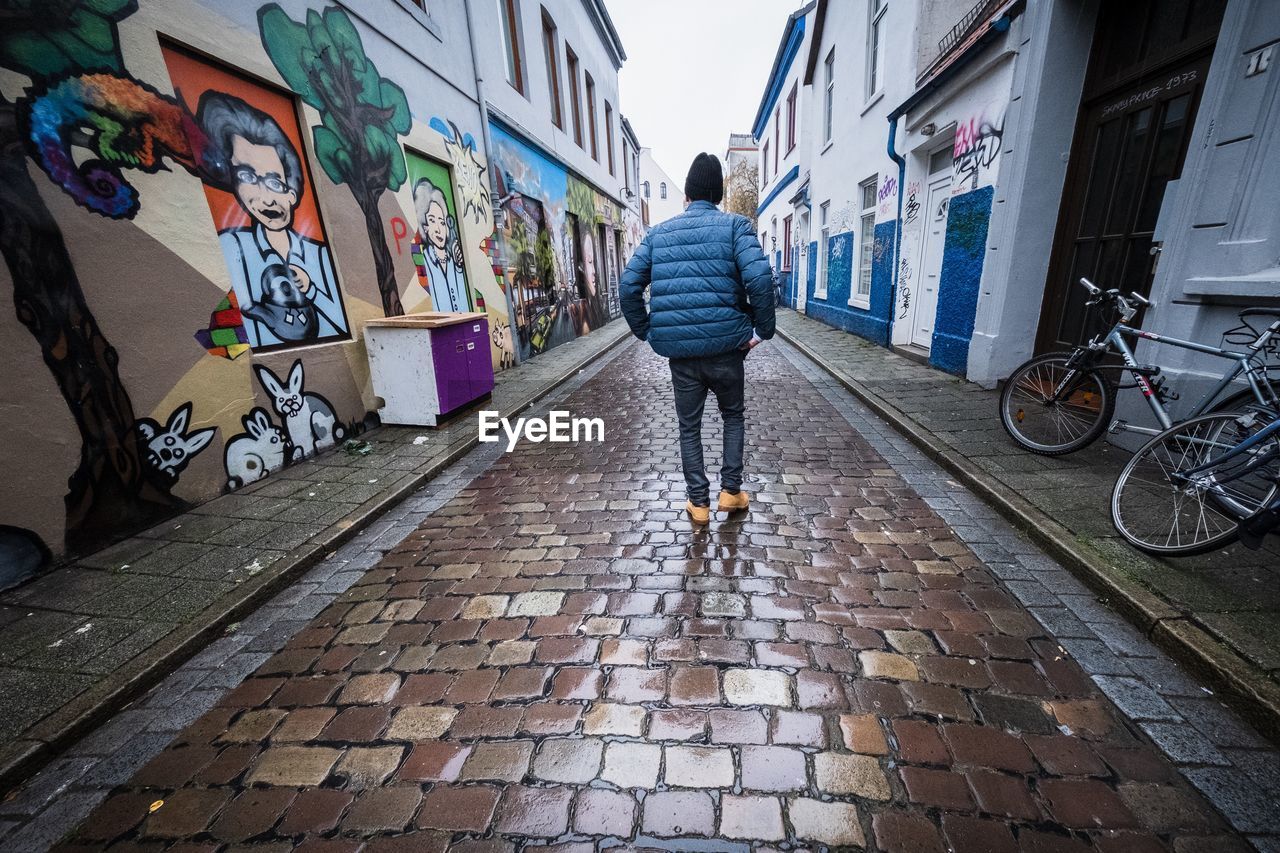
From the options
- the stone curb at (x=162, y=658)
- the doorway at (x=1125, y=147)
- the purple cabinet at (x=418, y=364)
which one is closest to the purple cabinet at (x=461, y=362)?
Answer: the purple cabinet at (x=418, y=364)

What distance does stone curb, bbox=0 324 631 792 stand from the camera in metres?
1.85

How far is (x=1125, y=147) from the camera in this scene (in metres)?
4.48

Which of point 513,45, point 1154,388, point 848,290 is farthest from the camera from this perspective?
point 848,290

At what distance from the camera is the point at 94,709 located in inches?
79.4

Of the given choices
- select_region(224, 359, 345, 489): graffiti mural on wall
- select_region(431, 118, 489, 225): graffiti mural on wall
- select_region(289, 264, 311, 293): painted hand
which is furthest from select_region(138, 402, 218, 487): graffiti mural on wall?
select_region(431, 118, 489, 225): graffiti mural on wall

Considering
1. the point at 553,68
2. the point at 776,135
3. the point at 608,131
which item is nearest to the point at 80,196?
the point at 553,68

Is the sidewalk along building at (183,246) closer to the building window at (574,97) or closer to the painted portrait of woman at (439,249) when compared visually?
the painted portrait of woman at (439,249)

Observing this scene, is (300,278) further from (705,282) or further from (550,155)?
(550,155)

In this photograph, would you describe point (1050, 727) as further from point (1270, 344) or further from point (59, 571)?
point (59, 571)

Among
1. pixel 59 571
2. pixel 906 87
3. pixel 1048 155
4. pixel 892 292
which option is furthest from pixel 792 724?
pixel 906 87

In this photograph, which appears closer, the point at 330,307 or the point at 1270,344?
the point at 1270,344

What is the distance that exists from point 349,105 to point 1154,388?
7.07m

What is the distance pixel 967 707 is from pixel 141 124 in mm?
5599

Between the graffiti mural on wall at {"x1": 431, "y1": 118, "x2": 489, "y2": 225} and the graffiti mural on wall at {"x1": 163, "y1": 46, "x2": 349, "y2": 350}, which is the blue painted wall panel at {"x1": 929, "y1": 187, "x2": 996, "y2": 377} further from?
the graffiti mural on wall at {"x1": 163, "y1": 46, "x2": 349, "y2": 350}
